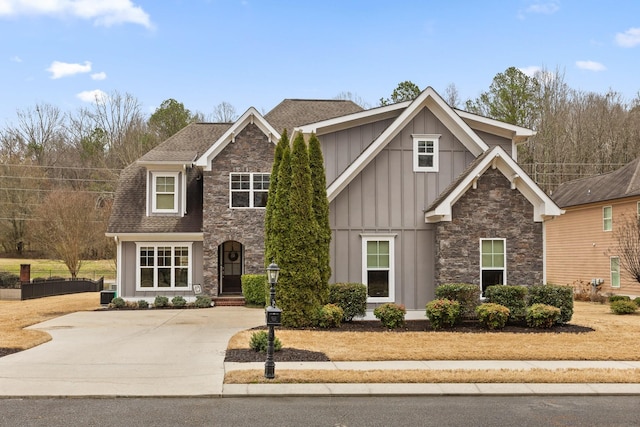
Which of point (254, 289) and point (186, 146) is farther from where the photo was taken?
point (186, 146)

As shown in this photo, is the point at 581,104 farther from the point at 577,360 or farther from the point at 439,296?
the point at 577,360

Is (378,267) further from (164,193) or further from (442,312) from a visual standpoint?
(164,193)

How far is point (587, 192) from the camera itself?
3425 cm

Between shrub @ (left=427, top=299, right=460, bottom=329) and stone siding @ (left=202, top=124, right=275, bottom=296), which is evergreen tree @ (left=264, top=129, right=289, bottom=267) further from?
stone siding @ (left=202, top=124, right=275, bottom=296)

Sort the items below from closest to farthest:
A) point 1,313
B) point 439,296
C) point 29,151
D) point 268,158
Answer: point 439,296, point 1,313, point 268,158, point 29,151

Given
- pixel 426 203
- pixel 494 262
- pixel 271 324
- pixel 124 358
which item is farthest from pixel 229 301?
pixel 271 324

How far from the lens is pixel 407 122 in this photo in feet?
61.2

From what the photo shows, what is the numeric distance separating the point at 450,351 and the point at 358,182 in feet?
22.2

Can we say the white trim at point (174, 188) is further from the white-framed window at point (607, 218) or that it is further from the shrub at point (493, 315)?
the white-framed window at point (607, 218)

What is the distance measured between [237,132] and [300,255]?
→ 9.63 meters

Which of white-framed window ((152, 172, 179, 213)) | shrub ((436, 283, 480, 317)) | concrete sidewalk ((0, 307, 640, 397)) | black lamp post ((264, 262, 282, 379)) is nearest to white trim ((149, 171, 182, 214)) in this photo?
white-framed window ((152, 172, 179, 213))

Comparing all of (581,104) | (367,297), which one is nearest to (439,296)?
(367,297)

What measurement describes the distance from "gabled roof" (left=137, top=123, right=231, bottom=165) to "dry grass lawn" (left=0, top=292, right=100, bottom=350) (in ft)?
20.5

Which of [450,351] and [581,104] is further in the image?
[581,104]
